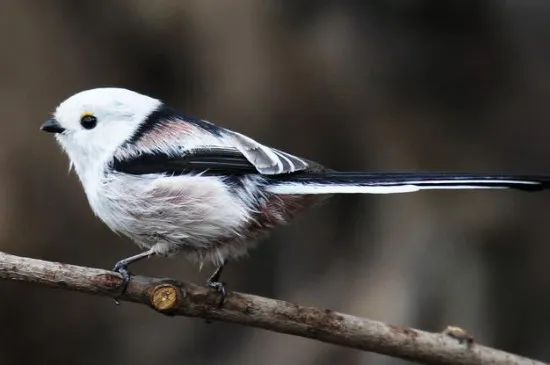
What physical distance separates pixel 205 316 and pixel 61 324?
6.75 ft

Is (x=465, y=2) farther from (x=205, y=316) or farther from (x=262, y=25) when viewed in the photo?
(x=205, y=316)

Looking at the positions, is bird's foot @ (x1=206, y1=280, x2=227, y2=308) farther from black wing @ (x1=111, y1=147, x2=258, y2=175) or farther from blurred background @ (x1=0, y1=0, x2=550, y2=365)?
blurred background @ (x1=0, y1=0, x2=550, y2=365)

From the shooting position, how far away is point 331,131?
381 cm

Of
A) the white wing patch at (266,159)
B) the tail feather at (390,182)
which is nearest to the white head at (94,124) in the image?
the white wing patch at (266,159)

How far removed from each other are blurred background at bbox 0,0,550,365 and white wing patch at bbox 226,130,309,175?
1672 mm

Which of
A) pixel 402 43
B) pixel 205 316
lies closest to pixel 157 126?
pixel 205 316

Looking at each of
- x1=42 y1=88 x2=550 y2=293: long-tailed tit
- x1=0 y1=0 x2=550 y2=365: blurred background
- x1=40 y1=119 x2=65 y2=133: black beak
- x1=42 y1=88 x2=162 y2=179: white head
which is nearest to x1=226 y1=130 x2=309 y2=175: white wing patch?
x1=42 y1=88 x2=550 y2=293: long-tailed tit

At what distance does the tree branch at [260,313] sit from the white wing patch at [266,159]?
0.31 meters

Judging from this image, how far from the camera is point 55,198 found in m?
3.76

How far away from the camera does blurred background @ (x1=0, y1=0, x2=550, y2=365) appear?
3.71 meters

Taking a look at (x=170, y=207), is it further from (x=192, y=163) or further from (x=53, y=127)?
(x=53, y=127)

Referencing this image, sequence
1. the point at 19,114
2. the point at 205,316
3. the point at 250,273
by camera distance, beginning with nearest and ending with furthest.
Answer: the point at 205,316, the point at 19,114, the point at 250,273

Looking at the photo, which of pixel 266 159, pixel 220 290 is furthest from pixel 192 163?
pixel 220 290

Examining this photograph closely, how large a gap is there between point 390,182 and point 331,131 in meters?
1.83
